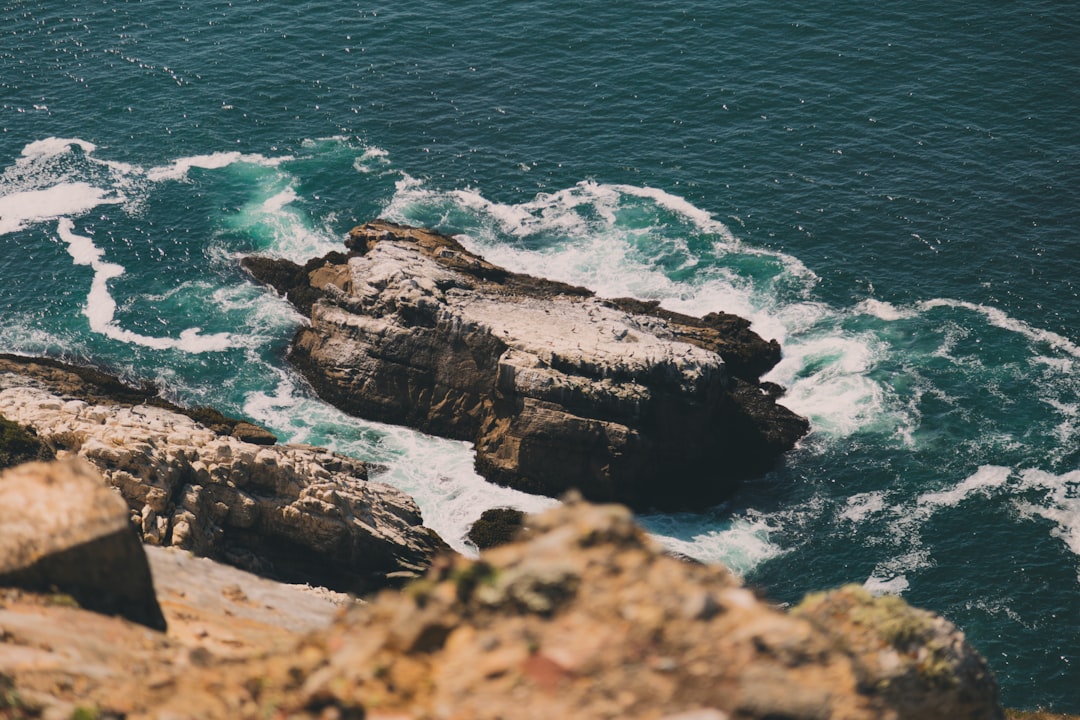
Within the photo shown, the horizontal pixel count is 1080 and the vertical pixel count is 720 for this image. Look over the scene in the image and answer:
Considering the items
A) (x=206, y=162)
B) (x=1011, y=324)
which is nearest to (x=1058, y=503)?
(x=1011, y=324)

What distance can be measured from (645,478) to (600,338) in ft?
30.7

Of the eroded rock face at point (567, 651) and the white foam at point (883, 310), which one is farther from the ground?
the eroded rock face at point (567, 651)

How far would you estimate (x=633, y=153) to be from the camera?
325 feet

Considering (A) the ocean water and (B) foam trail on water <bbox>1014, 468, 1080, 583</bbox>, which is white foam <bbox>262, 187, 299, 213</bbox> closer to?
(A) the ocean water

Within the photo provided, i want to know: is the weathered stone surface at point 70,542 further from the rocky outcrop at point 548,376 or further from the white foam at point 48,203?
the white foam at point 48,203

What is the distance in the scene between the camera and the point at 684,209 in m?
92.5

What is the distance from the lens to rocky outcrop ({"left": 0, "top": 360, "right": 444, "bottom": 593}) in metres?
55.1

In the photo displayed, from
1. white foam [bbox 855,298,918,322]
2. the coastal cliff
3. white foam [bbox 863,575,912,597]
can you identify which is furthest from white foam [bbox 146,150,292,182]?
the coastal cliff

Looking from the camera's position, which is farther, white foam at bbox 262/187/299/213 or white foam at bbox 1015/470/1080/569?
white foam at bbox 262/187/299/213

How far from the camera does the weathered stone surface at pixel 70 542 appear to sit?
76.3 ft

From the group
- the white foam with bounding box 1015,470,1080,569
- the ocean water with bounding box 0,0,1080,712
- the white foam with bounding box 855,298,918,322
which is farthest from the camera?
the white foam with bounding box 855,298,918,322

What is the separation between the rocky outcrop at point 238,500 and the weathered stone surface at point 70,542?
30570 mm

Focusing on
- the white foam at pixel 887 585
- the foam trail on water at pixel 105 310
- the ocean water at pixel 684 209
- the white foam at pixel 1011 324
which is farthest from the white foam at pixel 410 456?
the white foam at pixel 1011 324

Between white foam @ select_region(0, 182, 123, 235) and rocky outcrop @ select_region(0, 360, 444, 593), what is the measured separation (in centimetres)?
4033
